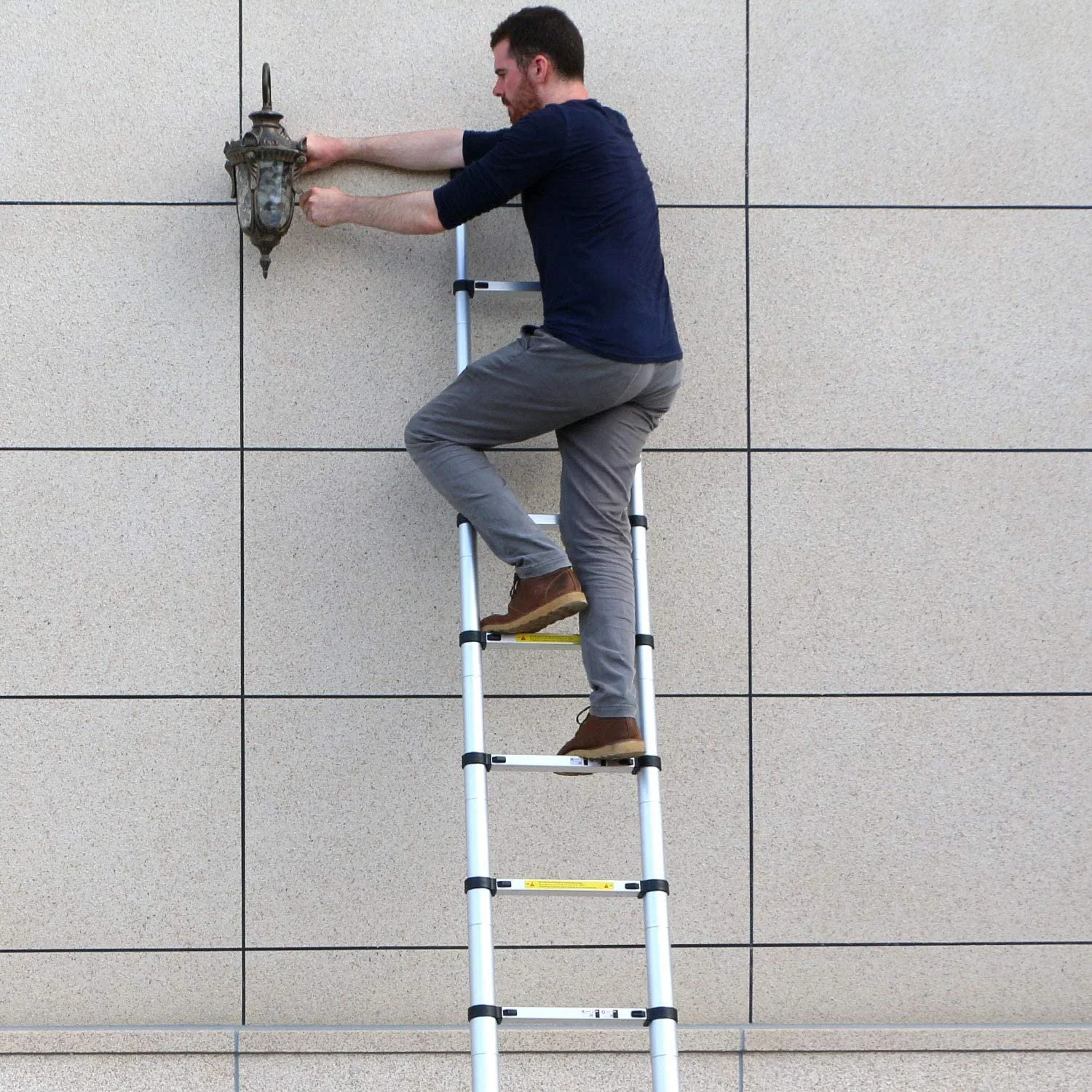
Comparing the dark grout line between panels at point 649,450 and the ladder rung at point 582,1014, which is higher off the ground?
the dark grout line between panels at point 649,450

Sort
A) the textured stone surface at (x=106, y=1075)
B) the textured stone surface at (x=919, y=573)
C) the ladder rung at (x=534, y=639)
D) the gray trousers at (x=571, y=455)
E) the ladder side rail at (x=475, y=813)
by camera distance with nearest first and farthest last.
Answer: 1. the ladder side rail at (x=475, y=813)
2. the gray trousers at (x=571, y=455)
3. the ladder rung at (x=534, y=639)
4. the textured stone surface at (x=106, y=1075)
5. the textured stone surface at (x=919, y=573)

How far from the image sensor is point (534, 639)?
286cm

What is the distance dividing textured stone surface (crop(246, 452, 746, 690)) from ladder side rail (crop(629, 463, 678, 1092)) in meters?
0.20

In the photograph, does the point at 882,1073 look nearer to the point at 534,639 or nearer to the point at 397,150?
the point at 534,639

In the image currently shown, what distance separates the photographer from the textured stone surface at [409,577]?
125 inches

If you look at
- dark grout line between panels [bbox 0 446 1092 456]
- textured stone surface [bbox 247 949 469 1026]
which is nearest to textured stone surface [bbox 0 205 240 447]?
dark grout line between panels [bbox 0 446 1092 456]

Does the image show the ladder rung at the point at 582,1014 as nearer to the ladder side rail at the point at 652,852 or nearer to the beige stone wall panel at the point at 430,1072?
the ladder side rail at the point at 652,852

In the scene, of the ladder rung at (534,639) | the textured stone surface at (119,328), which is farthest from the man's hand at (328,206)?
the ladder rung at (534,639)

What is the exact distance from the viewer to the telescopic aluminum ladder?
2.50 metres

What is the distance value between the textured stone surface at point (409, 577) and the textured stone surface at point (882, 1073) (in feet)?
3.07

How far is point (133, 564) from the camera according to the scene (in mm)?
3158

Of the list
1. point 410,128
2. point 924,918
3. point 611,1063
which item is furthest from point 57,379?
point 924,918

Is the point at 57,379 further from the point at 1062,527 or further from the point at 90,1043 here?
the point at 1062,527

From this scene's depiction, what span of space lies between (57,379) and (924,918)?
2.53 meters
